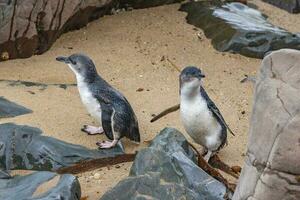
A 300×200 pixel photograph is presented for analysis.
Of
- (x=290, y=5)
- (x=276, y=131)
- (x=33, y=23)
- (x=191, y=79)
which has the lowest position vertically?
(x=290, y=5)

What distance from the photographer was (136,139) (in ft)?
17.7

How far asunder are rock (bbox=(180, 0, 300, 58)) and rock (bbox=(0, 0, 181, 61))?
4.39ft

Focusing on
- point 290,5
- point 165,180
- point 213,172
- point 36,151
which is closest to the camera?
point 165,180

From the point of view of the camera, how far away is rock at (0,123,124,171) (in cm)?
501

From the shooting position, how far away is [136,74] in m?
6.98

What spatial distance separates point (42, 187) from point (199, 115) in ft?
4.35

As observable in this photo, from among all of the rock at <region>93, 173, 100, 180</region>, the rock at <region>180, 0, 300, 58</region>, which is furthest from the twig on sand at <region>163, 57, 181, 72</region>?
the rock at <region>93, 173, 100, 180</region>

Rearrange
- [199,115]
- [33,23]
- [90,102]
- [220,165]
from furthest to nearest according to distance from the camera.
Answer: [33,23] → [90,102] → [220,165] → [199,115]

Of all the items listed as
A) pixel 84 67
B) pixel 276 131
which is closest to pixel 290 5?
pixel 84 67

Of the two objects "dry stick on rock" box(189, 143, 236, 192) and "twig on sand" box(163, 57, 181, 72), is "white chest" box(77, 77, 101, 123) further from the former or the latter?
"twig on sand" box(163, 57, 181, 72)

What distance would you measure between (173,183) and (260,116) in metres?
0.97

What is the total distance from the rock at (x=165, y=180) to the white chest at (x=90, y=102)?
2.80ft

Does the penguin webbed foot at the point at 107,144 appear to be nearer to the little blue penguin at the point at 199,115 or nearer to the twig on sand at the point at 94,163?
the twig on sand at the point at 94,163

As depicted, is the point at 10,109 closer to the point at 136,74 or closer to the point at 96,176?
the point at 96,176
